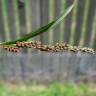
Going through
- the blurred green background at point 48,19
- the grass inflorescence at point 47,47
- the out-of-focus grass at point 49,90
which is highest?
the grass inflorescence at point 47,47

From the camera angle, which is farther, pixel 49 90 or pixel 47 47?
pixel 49 90

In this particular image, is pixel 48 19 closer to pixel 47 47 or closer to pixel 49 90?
pixel 49 90

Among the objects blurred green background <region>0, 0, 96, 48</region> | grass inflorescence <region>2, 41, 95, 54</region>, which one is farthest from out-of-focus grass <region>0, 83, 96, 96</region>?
grass inflorescence <region>2, 41, 95, 54</region>

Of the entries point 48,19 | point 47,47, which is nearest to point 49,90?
point 48,19

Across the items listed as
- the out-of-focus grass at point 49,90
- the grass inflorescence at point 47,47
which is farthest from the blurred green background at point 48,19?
the grass inflorescence at point 47,47

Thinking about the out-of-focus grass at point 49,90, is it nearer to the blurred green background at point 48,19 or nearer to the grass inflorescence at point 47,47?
the blurred green background at point 48,19

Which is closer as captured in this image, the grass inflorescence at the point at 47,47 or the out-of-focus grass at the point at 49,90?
the grass inflorescence at the point at 47,47

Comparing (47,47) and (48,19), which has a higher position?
(47,47)

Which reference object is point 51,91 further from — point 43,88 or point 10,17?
point 10,17
